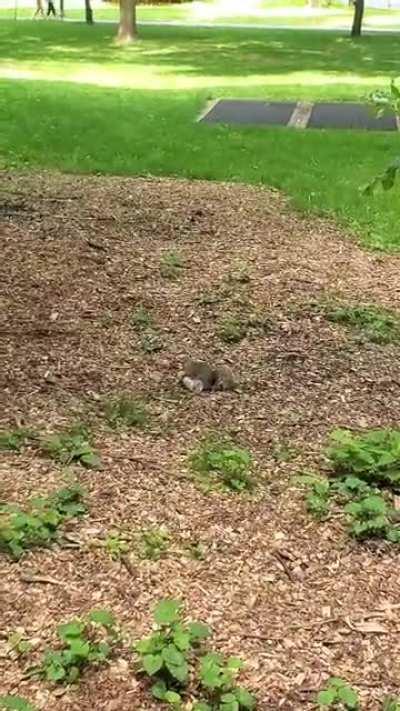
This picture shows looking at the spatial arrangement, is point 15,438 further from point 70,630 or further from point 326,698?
point 326,698

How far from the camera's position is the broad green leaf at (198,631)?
2.76 m

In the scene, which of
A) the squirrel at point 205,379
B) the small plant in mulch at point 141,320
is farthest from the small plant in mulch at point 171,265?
the squirrel at point 205,379

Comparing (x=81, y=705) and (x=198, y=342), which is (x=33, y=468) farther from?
(x=198, y=342)

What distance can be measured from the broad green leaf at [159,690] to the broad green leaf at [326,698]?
1.27 feet

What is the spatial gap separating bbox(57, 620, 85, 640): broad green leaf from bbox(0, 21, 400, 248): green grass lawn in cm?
481

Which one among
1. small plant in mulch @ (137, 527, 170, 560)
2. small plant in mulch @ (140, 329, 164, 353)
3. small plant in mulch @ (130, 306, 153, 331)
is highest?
small plant in mulch @ (137, 527, 170, 560)

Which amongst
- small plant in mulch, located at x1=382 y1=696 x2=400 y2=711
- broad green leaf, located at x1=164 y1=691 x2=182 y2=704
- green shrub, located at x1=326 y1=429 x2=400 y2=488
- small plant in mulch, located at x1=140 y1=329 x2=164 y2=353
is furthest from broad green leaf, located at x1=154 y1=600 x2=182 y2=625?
small plant in mulch, located at x1=140 y1=329 x2=164 y2=353

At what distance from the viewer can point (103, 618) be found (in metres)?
2.76

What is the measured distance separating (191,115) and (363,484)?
9447mm

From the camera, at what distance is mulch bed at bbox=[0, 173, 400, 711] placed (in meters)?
2.85

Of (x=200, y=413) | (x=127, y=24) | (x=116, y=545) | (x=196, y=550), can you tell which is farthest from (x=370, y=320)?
(x=127, y=24)

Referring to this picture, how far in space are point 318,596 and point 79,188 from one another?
5.37m

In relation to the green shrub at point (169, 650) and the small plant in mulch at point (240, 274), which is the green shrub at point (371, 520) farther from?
the small plant in mulch at point (240, 274)

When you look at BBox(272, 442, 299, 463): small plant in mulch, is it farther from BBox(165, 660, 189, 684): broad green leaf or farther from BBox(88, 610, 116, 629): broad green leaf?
BBox(165, 660, 189, 684): broad green leaf
